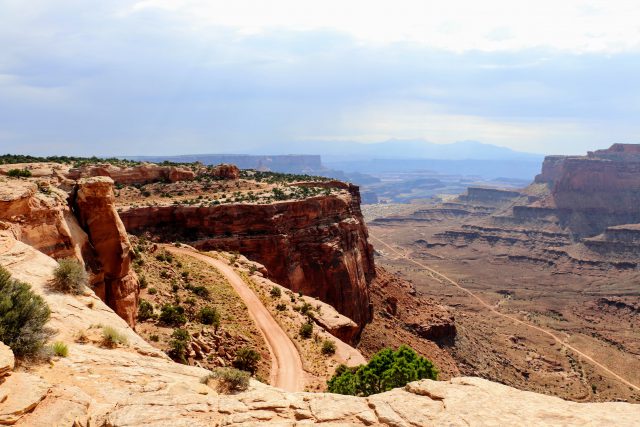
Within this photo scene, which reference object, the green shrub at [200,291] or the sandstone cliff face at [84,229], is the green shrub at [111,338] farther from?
the green shrub at [200,291]

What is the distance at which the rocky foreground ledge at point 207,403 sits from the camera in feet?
31.6

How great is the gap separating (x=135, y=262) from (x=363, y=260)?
3450 cm

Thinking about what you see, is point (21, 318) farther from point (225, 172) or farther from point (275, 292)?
point (225, 172)

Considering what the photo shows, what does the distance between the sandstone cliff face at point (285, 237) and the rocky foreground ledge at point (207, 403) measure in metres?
34.1

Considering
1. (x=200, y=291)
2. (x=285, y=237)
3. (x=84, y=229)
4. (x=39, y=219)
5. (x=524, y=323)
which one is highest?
(x=39, y=219)

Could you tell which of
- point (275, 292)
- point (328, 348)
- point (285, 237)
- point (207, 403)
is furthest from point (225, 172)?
point (207, 403)

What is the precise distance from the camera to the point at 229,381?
13.2 metres

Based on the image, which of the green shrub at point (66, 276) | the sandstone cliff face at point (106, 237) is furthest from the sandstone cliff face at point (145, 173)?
the green shrub at point (66, 276)

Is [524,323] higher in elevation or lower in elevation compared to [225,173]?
lower

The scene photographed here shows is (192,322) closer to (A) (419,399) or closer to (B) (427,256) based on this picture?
(A) (419,399)

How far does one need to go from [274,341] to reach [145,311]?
29.0ft

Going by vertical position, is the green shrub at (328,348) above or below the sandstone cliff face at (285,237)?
below

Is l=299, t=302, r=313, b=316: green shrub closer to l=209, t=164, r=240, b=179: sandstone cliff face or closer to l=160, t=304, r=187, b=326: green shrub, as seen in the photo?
l=160, t=304, r=187, b=326: green shrub

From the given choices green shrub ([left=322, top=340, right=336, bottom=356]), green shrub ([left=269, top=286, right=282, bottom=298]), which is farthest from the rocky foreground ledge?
green shrub ([left=269, top=286, right=282, bottom=298])
